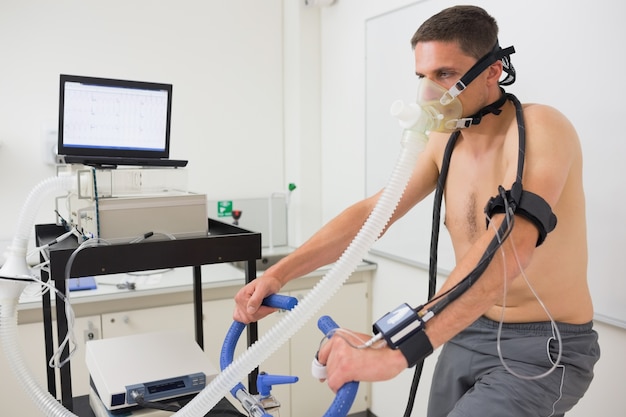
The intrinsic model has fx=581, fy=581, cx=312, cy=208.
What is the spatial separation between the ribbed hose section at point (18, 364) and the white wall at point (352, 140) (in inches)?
68.4

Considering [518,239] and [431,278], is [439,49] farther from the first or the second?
[431,278]

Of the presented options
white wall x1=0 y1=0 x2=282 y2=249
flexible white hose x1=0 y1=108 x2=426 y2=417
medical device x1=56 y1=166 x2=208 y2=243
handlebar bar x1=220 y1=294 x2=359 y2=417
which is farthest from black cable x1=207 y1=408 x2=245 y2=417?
white wall x1=0 y1=0 x2=282 y2=249

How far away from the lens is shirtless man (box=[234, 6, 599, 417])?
126 cm

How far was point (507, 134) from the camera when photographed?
1.48 metres

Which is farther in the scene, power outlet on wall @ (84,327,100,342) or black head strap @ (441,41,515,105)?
power outlet on wall @ (84,327,100,342)

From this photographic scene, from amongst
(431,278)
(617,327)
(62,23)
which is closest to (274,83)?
(62,23)

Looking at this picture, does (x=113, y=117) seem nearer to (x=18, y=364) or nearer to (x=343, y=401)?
(x=18, y=364)

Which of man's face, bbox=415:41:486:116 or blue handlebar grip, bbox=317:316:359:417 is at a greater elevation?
man's face, bbox=415:41:486:116

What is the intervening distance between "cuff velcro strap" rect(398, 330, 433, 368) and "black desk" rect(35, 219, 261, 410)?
0.53m

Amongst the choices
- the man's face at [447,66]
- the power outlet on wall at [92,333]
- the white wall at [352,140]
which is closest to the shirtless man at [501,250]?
the man's face at [447,66]

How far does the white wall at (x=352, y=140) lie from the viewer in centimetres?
276

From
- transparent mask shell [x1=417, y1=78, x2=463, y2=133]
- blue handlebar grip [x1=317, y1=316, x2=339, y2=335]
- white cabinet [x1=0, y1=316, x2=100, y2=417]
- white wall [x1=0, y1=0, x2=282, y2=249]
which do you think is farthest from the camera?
white wall [x1=0, y1=0, x2=282, y2=249]

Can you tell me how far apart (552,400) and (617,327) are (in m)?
0.52

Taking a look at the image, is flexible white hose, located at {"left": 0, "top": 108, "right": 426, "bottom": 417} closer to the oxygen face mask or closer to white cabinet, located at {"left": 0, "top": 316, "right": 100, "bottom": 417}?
the oxygen face mask
